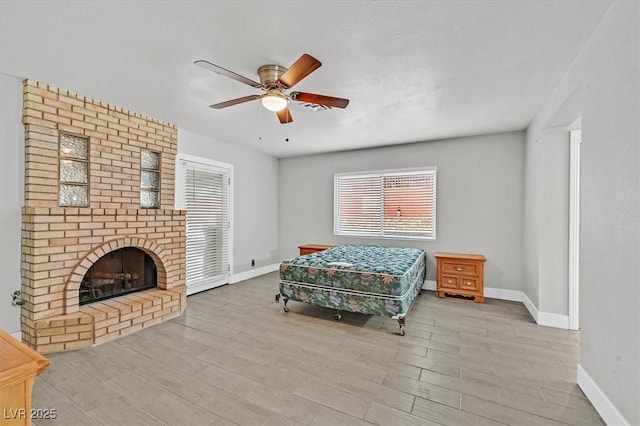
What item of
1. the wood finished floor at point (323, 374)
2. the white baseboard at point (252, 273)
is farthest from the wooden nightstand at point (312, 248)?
the wood finished floor at point (323, 374)

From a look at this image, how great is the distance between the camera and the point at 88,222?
3.01 metres

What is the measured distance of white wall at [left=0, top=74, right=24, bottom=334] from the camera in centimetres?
261

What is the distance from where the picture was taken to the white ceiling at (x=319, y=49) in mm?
1750

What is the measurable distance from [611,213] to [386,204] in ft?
11.6

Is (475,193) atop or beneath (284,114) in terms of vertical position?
beneath

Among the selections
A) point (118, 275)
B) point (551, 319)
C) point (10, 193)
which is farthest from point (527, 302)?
point (10, 193)

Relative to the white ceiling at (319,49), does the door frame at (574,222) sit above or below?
below

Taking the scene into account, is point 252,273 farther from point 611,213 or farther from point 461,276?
point 611,213

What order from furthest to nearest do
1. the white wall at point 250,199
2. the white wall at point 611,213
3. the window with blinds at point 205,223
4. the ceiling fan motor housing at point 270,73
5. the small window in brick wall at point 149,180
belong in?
1. the white wall at point 250,199
2. the window with blinds at point 205,223
3. the small window in brick wall at point 149,180
4. the ceiling fan motor housing at point 270,73
5. the white wall at point 611,213

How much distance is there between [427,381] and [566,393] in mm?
937

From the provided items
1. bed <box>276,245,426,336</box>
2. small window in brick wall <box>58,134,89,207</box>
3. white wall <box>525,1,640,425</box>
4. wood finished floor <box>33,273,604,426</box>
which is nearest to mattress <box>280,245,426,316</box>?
bed <box>276,245,426,336</box>

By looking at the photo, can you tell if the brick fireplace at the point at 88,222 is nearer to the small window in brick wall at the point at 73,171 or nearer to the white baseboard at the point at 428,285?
the small window in brick wall at the point at 73,171

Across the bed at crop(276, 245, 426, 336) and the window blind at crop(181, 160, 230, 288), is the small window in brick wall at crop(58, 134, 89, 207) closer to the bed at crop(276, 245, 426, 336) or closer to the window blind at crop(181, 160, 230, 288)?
the window blind at crop(181, 160, 230, 288)

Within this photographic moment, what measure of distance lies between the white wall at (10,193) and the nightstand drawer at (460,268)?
5.01 m
